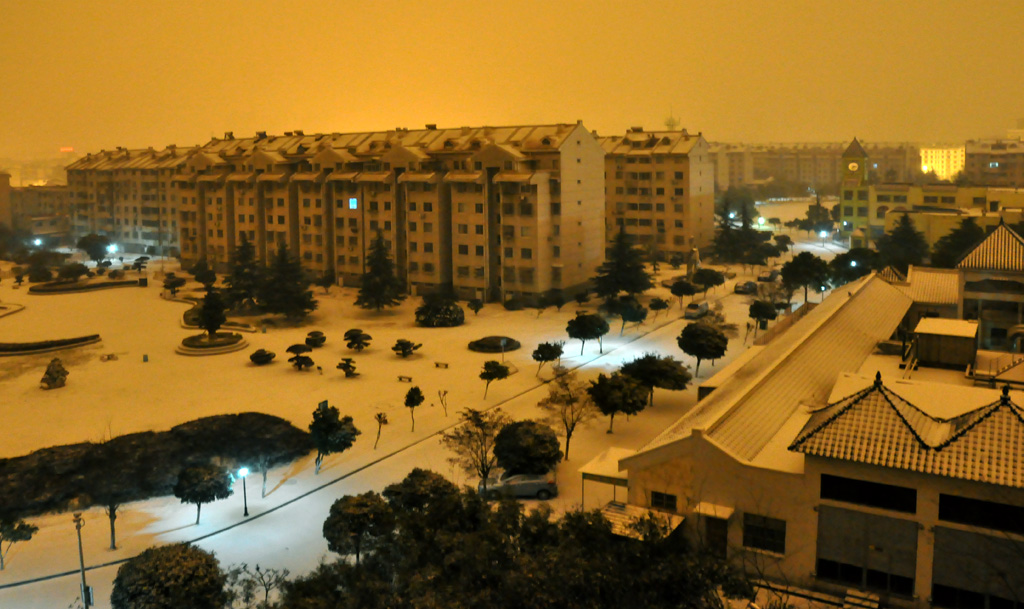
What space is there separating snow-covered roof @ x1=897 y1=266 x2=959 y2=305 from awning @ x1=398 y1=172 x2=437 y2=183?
2527 centimetres

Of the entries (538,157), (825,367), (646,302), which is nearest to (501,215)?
(538,157)

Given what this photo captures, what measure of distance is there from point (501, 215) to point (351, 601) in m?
36.4

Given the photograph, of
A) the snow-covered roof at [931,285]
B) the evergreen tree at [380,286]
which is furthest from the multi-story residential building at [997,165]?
the evergreen tree at [380,286]

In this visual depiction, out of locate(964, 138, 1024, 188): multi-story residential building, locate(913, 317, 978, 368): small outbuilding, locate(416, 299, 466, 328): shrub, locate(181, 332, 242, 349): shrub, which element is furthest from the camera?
locate(964, 138, 1024, 188): multi-story residential building

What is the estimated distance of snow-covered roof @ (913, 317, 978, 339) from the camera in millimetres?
23364

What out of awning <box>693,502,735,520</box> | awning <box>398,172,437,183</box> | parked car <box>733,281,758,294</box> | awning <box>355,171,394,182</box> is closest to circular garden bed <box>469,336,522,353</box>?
awning <box>398,172,437,183</box>

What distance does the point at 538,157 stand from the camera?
49.2 metres

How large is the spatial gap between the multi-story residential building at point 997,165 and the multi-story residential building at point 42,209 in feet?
286

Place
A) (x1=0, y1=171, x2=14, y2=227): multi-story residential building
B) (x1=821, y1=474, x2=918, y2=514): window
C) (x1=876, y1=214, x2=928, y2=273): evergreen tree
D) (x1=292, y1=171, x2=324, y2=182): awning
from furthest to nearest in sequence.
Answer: (x1=0, y1=171, x2=14, y2=227): multi-story residential building
(x1=292, y1=171, x2=324, y2=182): awning
(x1=876, y1=214, x2=928, y2=273): evergreen tree
(x1=821, y1=474, x2=918, y2=514): window

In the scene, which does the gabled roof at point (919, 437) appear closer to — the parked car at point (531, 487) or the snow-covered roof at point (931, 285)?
the parked car at point (531, 487)

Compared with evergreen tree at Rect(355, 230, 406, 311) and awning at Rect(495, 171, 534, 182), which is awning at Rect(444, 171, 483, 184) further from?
evergreen tree at Rect(355, 230, 406, 311)

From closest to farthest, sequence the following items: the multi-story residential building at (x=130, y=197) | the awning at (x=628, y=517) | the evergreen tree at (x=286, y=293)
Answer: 1. the awning at (x=628, y=517)
2. the evergreen tree at (x=286, y=293)
3. the multi-story residential building at (x=130, y=197)

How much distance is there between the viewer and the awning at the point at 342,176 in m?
55.3

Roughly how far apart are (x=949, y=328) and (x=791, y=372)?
450cm
